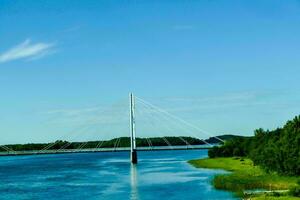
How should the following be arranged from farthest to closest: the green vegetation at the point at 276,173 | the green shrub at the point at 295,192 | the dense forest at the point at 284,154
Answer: the dense forest at the point at 284,154 < the green vegetation at the point at 276,173 < the green shrub at the point at 295,192

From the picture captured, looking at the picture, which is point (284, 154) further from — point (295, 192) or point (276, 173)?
point (295, 192)

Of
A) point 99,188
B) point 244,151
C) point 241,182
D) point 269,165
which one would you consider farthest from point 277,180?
point 244,151

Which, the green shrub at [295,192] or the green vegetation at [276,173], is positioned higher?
the green vegetation at [276,173]

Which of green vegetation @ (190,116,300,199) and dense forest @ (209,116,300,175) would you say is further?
dense forest @ (209,116,300,175)

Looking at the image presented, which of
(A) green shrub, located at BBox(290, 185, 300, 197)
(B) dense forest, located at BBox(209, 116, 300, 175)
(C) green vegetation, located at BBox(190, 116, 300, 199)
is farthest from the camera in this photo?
(B) dense forest, located at BBox(209, 116, 300, 175)

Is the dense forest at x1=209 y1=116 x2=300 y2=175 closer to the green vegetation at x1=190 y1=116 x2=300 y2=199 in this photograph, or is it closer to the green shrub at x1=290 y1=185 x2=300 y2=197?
the green vegetation at x1=190 y1=116 x2=300 y2=199

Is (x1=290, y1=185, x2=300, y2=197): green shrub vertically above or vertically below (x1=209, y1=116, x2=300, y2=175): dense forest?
below

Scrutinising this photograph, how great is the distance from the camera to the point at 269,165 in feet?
237

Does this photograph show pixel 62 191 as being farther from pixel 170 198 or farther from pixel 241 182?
pixel 241 182

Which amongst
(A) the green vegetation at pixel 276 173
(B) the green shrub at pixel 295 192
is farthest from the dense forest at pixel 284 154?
(B) the green shrub at pixel 295 192

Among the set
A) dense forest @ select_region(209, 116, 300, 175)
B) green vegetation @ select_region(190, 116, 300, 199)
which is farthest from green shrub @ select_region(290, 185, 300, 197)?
dense forest @ select_region(209, 116, 300, 175)

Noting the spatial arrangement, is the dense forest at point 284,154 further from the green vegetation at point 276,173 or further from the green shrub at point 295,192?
the green shrub at point 295,192

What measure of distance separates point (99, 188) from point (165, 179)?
13.1 m

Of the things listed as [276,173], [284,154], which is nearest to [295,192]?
[284,154]
